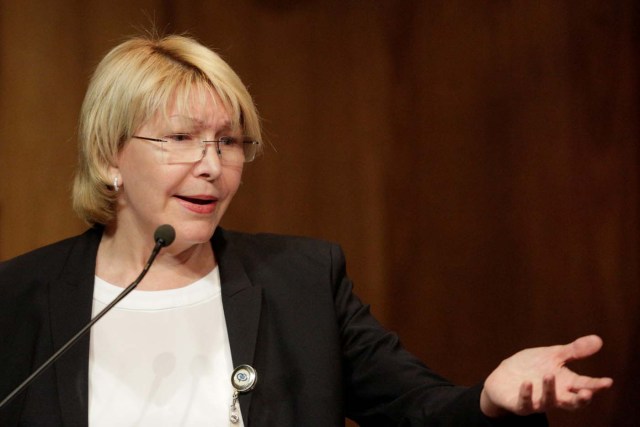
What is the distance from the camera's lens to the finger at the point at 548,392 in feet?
4.52

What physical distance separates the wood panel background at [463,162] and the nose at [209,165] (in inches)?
38.1

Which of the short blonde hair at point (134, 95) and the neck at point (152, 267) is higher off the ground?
the short blonde hair at point (134, 95)

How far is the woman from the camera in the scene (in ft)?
5.56

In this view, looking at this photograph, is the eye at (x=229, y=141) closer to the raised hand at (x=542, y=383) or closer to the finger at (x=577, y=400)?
the raised hand at (x=542, y=383)

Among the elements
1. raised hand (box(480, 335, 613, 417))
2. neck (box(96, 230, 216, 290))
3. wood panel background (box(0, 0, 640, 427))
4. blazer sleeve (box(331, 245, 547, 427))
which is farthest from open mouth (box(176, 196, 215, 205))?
wood panel background (box(0, 0, 640, 427))

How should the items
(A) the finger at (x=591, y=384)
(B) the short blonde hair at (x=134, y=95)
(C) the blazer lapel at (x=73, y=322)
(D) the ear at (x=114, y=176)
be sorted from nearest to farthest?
(A) the finger at (x=591, y=384) → (C) the blazer lapel at (x=73, y=322) → (B) the short blonde hair at (x=134, y=95) → (D) the ear at (x=114, y=176)

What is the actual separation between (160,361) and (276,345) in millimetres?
244

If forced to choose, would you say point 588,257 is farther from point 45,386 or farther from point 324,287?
point 45,386

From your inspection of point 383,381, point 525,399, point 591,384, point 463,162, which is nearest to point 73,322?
point 383,381

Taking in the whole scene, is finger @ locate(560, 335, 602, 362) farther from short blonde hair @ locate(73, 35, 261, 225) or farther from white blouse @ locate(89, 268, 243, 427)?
short blonde hair @ locate(73, 35, 261, 225)

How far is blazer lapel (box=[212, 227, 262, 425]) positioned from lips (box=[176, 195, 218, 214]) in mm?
183

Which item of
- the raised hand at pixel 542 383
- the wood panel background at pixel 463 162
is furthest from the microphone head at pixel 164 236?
the wood panel background at pixel 463 162

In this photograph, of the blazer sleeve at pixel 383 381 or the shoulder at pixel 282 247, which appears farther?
the shoulder at pixel 282 247

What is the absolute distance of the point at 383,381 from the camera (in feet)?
5.92
